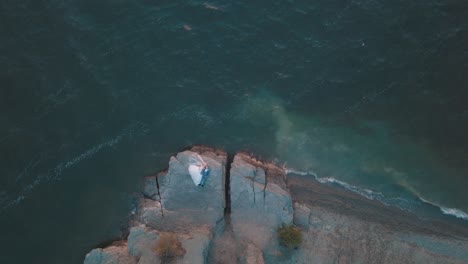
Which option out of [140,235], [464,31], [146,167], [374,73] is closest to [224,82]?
[146,167]

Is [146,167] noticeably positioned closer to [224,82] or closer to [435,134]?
[224,82]

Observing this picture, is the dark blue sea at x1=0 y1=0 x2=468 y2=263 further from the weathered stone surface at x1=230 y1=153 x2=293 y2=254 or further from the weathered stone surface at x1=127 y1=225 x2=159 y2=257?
the weathered stone surface at x1=127 y1=225 x2=159 y2=257

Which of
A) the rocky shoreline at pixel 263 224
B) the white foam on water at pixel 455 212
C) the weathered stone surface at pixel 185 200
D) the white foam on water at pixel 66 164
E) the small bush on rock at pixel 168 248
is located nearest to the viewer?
the small bush on rock at pixel 168 248

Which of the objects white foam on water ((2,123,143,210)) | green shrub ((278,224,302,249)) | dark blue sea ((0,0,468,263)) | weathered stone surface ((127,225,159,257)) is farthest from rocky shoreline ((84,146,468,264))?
white foam on water ((2,123,143,210))

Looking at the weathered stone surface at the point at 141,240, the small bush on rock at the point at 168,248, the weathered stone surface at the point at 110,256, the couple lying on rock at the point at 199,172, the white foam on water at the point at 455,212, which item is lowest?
the white foam on water at the point at 455,212

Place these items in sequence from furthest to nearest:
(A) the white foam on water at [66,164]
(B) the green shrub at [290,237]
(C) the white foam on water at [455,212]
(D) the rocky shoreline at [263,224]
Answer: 1. (A) the white foam on water at [66,164]
2. (C) the white foam on water at [455,212]
3. (B) the green shrub at [290,237]
4. (D) the rocky shoreline at [263,224]

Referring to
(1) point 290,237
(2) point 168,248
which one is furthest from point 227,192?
(2) point 168,248

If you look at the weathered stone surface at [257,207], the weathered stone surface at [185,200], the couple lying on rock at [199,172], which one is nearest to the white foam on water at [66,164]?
the weathered stone surface at [185,200]

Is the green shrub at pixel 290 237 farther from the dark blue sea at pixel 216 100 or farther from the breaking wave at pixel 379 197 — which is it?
the dark blue sea at pixel 216 100
